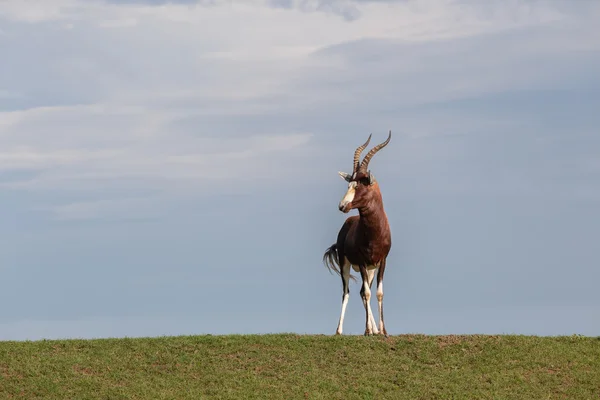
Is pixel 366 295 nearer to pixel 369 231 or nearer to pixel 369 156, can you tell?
pixel 369 231

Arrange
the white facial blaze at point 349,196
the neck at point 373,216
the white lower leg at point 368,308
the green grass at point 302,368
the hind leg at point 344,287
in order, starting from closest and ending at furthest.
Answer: the green grass at point 302,368 → the white facial blaze at point 349,196 → the neck at point 373,216 → the white lower leg at point 368,308 → the hind leg at point 344,287

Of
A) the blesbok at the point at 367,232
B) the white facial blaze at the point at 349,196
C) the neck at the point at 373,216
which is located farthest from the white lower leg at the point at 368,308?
the white facial blaze at the point at 349,196

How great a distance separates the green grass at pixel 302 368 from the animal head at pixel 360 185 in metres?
3.50

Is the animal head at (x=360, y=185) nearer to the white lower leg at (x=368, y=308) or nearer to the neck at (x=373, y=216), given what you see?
the neck at (x=373, y=216)

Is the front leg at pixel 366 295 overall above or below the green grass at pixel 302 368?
above

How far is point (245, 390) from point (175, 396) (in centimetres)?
156

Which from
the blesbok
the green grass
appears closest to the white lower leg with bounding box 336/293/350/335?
the blesbok

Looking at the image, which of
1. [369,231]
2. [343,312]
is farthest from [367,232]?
[343,312]

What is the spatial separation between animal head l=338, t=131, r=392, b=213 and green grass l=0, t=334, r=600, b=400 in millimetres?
3497

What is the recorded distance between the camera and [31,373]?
22453 mm

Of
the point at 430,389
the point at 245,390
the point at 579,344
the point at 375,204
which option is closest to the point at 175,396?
the point at 245,390

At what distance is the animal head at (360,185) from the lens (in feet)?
81.0

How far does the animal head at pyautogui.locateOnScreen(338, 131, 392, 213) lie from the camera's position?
24.7 metres

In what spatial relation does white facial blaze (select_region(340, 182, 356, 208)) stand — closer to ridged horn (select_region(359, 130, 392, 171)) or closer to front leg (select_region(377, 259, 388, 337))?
ridged horn (select_region(359, 130, 392, 171))
